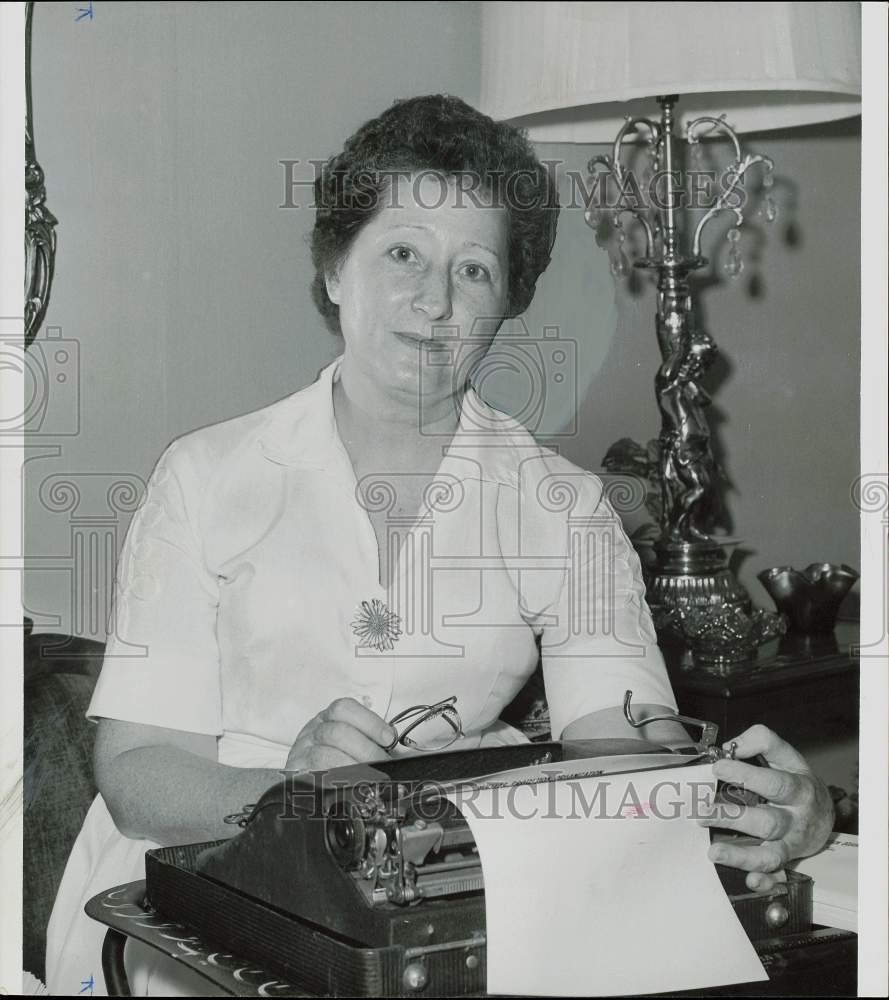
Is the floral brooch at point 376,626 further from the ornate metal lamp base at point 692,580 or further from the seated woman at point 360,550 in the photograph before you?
the ornate metal lamp base at point 692,580

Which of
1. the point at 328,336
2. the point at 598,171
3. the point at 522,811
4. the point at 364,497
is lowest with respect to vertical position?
the point at 522,811

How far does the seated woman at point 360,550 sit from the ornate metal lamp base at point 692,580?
10cm

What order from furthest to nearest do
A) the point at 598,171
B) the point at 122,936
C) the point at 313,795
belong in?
1. the point at 598,171
2. the point at 122,936
3. the point at 313,795

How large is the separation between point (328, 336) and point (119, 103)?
0.23m

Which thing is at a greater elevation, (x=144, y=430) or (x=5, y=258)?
(x=5, y=258)

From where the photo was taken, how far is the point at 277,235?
0.96 meters

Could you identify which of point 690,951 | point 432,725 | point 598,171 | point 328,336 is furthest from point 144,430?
point 690,951

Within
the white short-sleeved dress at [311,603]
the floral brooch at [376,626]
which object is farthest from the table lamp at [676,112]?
the floral brooch at [376,626]

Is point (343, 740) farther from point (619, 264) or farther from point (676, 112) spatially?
point (676, 112)

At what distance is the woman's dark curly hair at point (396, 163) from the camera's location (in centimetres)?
96

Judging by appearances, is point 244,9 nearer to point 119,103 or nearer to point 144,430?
point 119,103

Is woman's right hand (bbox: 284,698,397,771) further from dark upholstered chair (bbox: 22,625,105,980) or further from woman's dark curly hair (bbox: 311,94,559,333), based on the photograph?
woman's dark curly hair (bbox: 311,94,559,333)

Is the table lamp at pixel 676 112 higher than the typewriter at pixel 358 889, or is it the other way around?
the table lamp at pixel 676 112

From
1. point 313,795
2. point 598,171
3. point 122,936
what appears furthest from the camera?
point 598,171
